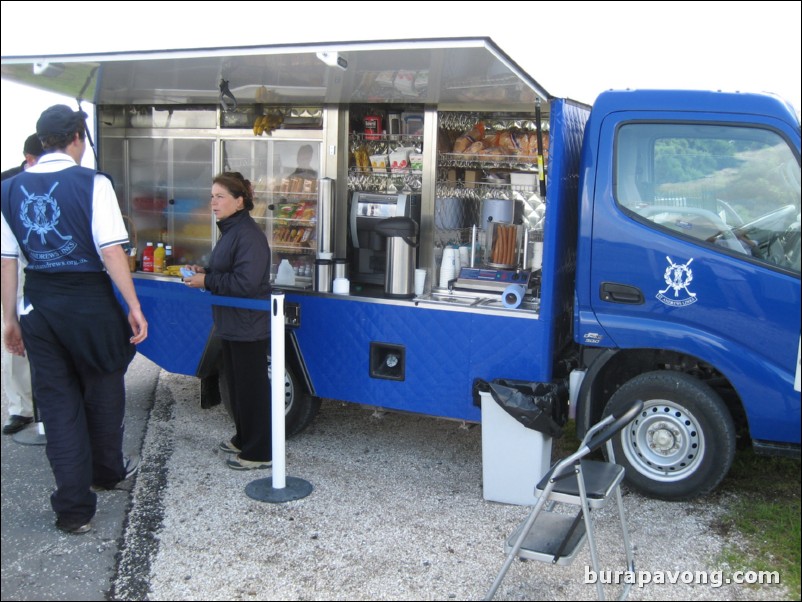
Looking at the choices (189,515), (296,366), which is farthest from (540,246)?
(189,515)

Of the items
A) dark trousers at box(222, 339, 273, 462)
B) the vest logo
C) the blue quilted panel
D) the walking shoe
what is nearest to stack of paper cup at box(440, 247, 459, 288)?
the blue quilted panel

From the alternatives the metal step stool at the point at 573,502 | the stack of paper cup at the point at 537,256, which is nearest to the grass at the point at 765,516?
the metal step stool at the point at 573,502

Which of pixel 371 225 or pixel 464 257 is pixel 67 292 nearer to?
pixel 371 225

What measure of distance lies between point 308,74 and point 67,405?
228 cm

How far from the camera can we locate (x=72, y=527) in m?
3.81

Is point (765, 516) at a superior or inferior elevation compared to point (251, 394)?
inferior

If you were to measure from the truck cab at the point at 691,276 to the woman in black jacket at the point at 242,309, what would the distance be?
179cm

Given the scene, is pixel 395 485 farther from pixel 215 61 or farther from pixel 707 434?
pixel 215 61

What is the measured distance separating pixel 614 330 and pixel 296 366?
78.4 inches

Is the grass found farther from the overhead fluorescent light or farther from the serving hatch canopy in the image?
the overhead fluorescent light

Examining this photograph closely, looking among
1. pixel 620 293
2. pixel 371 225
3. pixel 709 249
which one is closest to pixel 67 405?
pixel 371 225

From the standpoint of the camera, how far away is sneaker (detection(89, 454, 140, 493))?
168 inches

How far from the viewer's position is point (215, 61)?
4395 millimetres

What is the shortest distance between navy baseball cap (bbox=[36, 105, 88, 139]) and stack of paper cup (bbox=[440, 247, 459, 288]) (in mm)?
2352
